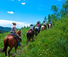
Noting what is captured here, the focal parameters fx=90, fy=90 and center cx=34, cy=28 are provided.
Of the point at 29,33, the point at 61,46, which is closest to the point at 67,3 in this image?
the point at 29,33

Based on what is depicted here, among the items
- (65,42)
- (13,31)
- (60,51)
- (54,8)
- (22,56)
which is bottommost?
(22,56)

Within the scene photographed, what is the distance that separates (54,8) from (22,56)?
53.4 meters

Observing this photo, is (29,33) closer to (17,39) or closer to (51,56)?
(17,39)

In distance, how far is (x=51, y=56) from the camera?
6.81m

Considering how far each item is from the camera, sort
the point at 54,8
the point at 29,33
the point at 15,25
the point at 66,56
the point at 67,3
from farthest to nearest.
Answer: the point at 54,8 < the point at 67,3 < the point at 29,33 < the point at 15,25 < the point at 66,56

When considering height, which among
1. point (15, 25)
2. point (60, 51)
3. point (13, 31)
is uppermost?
point (15, 25)

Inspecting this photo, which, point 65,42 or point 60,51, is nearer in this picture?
point 60,51

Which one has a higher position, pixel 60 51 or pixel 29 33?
pixel 29 33

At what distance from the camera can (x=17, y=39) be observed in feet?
28.2

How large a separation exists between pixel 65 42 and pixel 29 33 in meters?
5.93

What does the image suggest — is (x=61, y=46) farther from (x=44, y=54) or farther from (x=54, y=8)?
(x=54, y=8)

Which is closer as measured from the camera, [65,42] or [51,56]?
[51,56]

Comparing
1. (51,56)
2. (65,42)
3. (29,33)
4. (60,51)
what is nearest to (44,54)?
(51,56)

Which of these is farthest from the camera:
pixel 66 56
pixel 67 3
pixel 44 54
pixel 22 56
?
pixel 67 3
